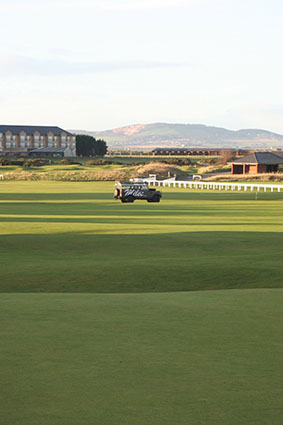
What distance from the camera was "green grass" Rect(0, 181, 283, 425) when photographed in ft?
23.6

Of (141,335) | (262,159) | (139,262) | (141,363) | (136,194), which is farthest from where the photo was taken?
(262,159)

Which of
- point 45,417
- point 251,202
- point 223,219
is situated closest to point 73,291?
point 45,417

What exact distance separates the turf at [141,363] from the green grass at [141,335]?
2 cm

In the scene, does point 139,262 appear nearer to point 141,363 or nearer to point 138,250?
point 138,250

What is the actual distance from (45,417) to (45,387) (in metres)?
0.97

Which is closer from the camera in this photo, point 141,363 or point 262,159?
point 141,363

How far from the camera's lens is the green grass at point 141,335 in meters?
7.21

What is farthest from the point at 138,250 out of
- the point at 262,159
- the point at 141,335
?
the point at 262,159

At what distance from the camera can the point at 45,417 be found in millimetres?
6816

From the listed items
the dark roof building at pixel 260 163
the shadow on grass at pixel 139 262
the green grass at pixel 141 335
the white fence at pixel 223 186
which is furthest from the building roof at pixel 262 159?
the green grass at pixel 141 335

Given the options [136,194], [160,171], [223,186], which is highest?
[136,194]

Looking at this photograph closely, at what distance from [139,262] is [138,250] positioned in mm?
3925

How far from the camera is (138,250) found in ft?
83.3

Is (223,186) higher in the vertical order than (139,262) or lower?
lower
